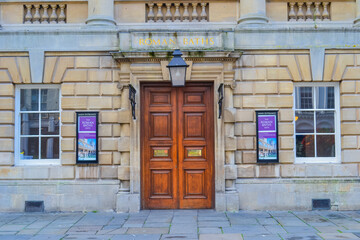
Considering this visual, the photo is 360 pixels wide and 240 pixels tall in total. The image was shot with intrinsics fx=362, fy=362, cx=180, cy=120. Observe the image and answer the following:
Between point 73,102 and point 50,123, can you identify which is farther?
point 50,123

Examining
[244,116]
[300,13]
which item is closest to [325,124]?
[244,116]

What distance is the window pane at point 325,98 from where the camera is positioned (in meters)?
8.85

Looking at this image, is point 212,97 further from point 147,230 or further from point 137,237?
point 137,237

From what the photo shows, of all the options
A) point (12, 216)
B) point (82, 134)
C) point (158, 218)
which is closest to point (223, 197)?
point (158, 218)

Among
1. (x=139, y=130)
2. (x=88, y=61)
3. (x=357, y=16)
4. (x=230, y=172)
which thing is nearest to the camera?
(x=230, y=172)

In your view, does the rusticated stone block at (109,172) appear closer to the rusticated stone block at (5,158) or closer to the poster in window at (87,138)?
the poster in window at (87,138)

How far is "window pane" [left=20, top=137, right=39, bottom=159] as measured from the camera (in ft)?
29.2

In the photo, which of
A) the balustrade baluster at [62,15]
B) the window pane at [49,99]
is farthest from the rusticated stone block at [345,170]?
the balustrade baluster at [62,15]

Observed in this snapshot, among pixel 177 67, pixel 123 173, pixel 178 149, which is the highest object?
pixel 177 67

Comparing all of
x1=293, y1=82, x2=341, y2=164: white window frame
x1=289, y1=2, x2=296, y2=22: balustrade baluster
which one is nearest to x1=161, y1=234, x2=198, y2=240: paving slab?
x1=293, y1=82, x2=341, y2=164: white window frame

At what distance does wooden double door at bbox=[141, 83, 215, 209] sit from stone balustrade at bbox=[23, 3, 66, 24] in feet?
8.92

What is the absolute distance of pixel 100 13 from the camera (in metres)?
8.72

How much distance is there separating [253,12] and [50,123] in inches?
221

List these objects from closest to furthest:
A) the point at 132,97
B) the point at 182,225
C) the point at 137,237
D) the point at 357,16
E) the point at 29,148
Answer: the point at 137,237, the point at 182,225, the point at 132,97, the point at 357,16, the point at 29,148
